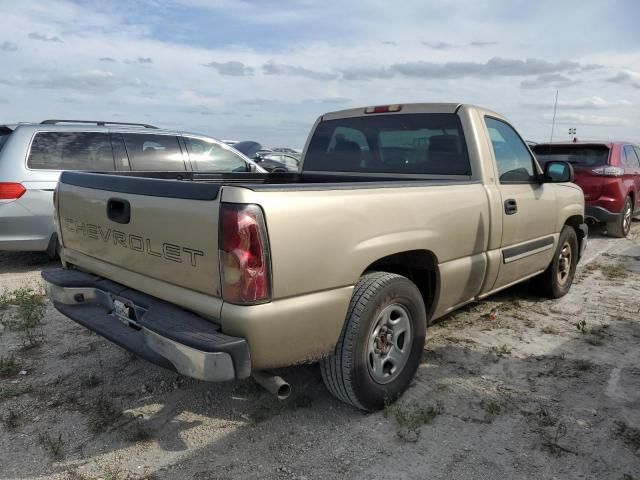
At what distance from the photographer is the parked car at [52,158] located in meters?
5.95

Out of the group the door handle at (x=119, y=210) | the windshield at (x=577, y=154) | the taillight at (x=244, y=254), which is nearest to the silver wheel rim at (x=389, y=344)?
the taillight at (x=244, y=254)

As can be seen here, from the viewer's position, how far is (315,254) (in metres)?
2.46

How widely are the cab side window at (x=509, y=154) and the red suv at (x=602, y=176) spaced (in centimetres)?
459

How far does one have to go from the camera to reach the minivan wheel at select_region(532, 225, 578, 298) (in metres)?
5.01

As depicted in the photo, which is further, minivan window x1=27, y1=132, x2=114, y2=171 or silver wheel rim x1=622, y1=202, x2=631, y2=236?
silver wheel rim x1=622, y1=202, x2=631, y2=236

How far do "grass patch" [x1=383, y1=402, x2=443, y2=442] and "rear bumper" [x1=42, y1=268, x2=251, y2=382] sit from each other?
104 centimetres

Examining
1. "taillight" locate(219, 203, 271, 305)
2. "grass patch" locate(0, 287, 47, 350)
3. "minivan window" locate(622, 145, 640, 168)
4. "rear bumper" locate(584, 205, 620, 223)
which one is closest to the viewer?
"taillight" locate(219, 203, 271, 305)

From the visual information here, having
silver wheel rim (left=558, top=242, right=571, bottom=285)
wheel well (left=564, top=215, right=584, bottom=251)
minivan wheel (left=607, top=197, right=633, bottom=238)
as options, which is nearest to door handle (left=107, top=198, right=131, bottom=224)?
silver wheel rim (left=558, top=242, right=571, bottom=285)

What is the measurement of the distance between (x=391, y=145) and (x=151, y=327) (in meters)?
2.56

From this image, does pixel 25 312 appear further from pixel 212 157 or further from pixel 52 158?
pixel 212 157

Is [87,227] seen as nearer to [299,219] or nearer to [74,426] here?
[74,426]

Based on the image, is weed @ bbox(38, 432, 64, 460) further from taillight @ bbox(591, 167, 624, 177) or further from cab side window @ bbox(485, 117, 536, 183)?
taillight @ bbox(591, 167, 624, 177)

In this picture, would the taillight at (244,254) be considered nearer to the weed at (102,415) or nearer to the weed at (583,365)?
the weed at (102,415)

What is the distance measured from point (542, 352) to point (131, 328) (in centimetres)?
297
